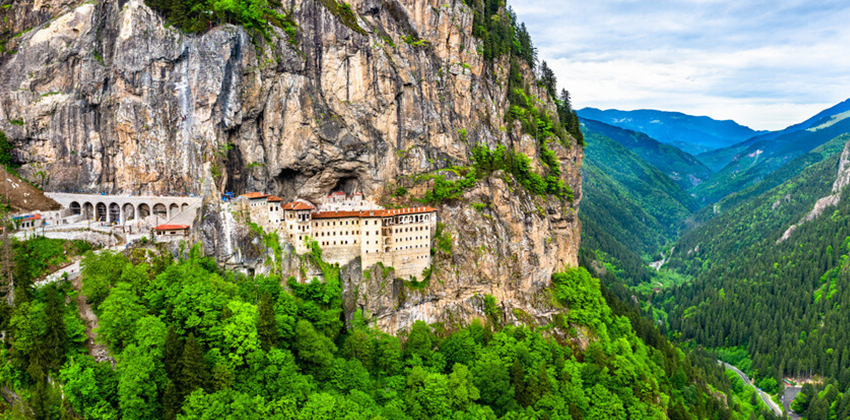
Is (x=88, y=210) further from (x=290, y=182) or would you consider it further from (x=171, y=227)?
(x=290, y=182)

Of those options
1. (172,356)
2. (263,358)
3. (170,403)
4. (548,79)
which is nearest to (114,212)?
(172,356)

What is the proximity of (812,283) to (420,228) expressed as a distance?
5716 inches

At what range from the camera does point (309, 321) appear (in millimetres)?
65812

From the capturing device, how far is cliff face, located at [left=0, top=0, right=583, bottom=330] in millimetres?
73250

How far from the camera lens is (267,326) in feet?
188

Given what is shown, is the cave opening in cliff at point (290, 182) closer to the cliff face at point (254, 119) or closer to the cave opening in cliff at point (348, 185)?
the cliff face at point (254, 119)

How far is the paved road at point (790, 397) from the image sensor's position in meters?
108

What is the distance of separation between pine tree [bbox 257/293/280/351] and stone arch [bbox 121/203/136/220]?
28140 millimetres

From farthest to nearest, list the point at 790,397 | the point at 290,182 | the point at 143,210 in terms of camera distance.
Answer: the point at 790,397 < the point at 290,182 < the point at 143,210

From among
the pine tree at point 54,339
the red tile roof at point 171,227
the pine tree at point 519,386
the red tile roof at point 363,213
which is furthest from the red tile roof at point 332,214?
the pine tree at point 54,339

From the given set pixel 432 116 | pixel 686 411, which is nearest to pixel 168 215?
pixel 432 116

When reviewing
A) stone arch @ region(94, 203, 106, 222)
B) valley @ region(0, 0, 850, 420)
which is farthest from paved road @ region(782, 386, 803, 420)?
stone arch @ region(94, 203, 106, 222)

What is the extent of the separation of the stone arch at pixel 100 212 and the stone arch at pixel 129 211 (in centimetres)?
314

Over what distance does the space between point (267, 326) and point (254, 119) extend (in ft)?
110
